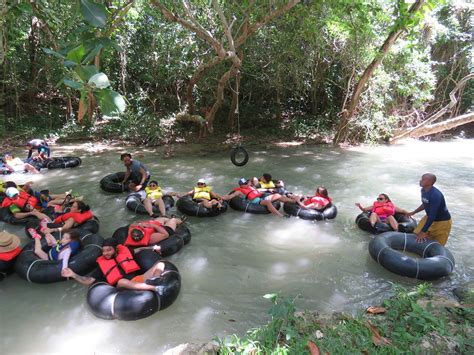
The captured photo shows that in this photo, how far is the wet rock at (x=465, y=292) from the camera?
4609mm

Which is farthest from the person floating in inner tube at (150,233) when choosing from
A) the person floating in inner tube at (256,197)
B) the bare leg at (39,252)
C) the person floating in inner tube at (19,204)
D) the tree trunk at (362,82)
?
the tree trunk at (362,82)

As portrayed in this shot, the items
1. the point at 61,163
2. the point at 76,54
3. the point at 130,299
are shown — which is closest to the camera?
the point at 76,54

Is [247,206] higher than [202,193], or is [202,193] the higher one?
[202,193]

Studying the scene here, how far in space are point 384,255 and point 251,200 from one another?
329 centimetres

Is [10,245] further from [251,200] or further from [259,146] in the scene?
[259,146]

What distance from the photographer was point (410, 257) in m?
5.53

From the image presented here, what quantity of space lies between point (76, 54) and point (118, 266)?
164 inches

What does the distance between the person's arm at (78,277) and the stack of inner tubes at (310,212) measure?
14.2 ft

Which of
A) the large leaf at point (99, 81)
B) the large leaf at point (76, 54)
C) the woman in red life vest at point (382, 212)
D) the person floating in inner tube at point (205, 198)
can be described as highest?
the large leaf at point (76, 54)

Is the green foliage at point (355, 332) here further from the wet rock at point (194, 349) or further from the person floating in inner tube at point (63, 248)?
the person floating in inner tube at point (63, 248)

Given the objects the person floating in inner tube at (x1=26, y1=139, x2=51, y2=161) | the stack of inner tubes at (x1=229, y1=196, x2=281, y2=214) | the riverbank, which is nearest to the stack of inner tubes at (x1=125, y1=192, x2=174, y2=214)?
the stack of inner tubes at (x1=229, y1=196, x2=281, y2=214)

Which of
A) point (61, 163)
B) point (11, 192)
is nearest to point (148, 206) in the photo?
point (11, 192)

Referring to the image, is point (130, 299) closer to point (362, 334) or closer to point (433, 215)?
point (362, 334)

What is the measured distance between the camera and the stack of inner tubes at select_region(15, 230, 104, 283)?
5102mm
